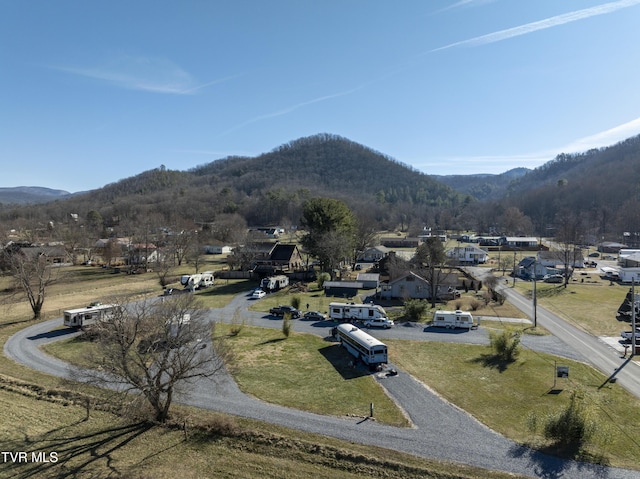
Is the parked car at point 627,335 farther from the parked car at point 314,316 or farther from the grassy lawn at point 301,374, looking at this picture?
the parked car at point 314,316

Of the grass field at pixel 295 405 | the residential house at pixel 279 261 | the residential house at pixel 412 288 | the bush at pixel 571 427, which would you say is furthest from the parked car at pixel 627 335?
the residential house at pixel 279 261

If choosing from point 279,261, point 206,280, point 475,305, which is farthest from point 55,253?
point 475,305

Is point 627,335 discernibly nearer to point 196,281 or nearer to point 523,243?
point 196,281

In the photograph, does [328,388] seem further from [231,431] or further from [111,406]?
[111,406]

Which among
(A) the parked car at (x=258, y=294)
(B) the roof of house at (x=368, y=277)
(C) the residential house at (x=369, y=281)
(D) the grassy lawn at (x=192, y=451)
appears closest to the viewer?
(D) the grassy lawn at (x=192, y=451)

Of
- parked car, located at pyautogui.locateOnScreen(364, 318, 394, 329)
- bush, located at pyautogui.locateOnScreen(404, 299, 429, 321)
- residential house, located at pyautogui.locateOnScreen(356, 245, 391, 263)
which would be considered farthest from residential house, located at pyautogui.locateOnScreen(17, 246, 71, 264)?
bush, located at pyautogui.locateOnScreen(404, 299, 429, 321)

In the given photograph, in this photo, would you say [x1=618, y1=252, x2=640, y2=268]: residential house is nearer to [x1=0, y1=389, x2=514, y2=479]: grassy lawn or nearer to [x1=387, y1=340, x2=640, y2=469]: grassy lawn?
[x1=387, y1=340, x2=640, y2=469]: grassy lawn
